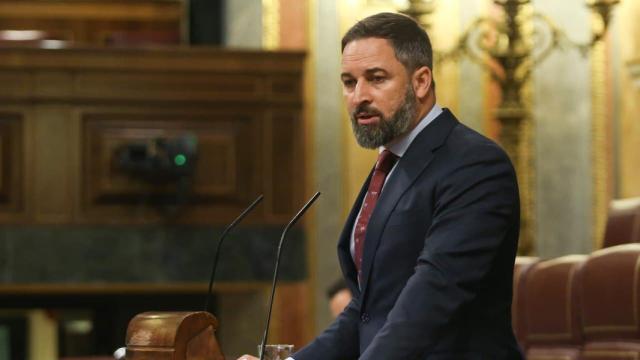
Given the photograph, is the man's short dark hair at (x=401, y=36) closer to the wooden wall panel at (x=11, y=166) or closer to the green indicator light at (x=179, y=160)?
the green indicator light at (x=179, y=160)

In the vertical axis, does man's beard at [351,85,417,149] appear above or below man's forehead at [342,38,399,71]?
below

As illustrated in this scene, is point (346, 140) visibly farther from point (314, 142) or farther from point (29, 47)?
point (29, 47)

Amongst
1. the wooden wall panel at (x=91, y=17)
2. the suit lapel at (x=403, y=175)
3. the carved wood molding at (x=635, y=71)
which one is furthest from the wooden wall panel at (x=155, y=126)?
the suit lapel at (x=403, y=175)

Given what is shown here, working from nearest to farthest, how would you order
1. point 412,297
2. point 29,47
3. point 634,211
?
point 412,297, point 634,211, point 29,47

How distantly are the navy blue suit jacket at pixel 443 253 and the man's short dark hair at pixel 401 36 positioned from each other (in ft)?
0.34

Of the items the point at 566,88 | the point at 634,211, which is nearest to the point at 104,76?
the point at 566,88

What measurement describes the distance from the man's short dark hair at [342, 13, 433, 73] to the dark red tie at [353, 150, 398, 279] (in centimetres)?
16

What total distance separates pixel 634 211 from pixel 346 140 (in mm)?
2686

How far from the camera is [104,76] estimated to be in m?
6.14

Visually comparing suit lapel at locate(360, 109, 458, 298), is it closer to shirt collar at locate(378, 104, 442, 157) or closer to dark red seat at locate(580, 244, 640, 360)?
shirt collar at locate(378, 104, 442, 157)

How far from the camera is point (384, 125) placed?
1.87 meters

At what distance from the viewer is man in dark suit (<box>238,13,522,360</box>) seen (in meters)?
1.78

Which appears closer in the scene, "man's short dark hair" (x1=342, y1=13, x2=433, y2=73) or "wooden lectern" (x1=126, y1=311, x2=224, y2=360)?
"wooden lectern" (x1=126, y1=311, x2=224, y2=360)

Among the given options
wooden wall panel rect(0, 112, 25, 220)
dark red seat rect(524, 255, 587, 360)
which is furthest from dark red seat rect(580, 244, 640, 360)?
wooden wall panel rect(0, 112, 25, 220)
